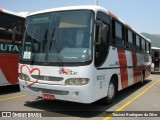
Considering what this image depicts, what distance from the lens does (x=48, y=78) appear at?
24.5 ft

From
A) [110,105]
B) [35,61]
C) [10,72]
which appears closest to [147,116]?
[110,105]

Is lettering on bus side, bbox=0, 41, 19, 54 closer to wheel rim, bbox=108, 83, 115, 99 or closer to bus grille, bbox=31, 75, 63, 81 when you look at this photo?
bus grille, bbox=31, 75, 63, 81

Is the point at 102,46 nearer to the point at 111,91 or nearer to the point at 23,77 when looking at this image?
the point at 111,91

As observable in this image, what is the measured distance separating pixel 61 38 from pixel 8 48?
3610mm

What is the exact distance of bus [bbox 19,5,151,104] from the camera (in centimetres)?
713

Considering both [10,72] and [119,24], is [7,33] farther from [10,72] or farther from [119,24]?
[119,24]

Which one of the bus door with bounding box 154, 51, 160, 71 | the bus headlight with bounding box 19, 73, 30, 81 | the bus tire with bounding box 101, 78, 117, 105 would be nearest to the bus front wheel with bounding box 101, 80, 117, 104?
the bus tire with bounding box 101, 78, 117, 105

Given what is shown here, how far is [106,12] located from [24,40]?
2687 millimetres

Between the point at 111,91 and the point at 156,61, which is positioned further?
the point at 156,61

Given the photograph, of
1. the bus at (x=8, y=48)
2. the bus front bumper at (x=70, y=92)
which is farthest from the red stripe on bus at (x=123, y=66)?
the bus at (x=8, y=48)

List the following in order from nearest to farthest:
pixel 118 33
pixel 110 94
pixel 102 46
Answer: pixel 102 46
pixel 110 94
pixel 118 33

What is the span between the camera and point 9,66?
1059cm

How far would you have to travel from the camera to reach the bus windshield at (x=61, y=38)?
725 centimetres

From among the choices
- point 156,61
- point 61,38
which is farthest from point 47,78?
point 156,61
